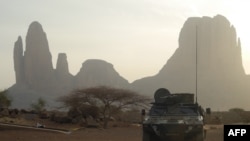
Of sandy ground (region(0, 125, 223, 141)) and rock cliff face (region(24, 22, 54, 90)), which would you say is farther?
rock cliff face (region(24, 22, 54, 90))

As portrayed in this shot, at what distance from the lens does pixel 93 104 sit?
50.8 metres

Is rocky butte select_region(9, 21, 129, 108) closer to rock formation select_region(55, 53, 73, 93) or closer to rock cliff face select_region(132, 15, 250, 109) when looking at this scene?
rock formation select_region(55, 53, 73, 93)

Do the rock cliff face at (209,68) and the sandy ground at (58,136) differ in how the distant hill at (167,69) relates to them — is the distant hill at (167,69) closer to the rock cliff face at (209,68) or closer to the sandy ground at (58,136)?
the rock cliff face at (209,68)

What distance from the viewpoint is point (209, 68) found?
156 m

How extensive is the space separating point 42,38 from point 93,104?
4813 inches

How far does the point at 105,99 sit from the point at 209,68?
112 metres

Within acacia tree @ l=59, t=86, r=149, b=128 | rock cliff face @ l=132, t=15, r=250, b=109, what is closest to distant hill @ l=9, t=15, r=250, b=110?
rock cliff face @ l=132, t=15, r=250, b=109

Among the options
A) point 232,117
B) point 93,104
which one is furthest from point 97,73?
point 93,104

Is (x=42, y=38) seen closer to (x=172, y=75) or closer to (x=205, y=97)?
(x=172, y=75)

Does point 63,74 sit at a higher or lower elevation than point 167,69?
lower

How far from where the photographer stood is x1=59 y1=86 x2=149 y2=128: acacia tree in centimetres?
4888

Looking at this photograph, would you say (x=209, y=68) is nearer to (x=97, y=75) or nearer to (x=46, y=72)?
(x=97, y=75)

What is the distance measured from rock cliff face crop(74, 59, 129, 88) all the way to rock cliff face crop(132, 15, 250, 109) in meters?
12.5

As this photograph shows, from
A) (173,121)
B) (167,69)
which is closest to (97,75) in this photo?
(167,69)
